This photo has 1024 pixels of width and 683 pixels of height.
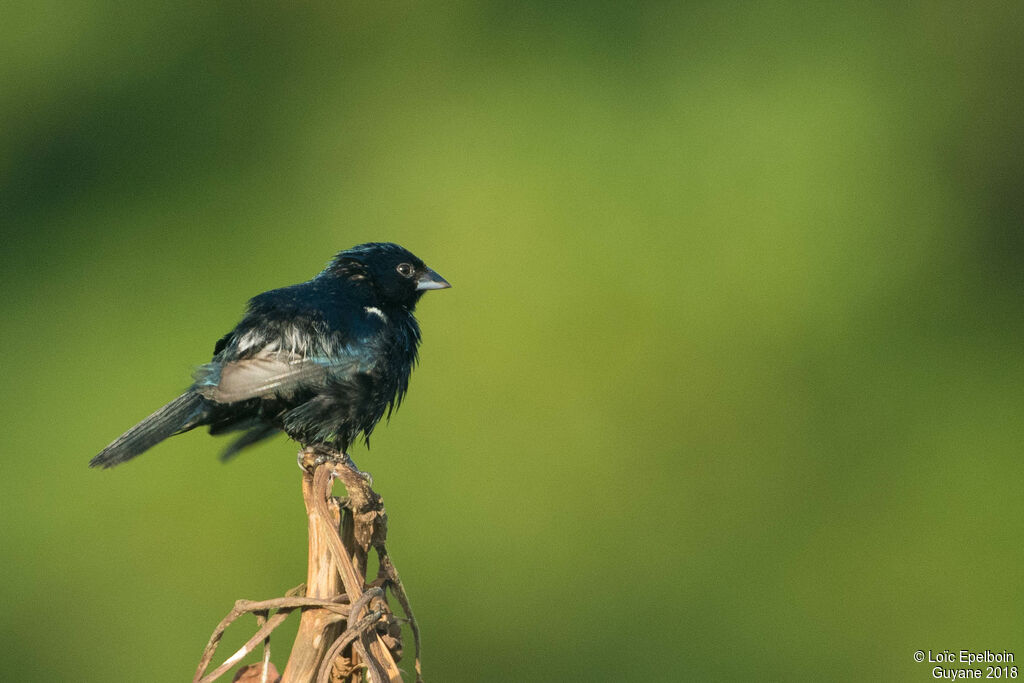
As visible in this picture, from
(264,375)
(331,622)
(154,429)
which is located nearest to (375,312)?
(264,375)

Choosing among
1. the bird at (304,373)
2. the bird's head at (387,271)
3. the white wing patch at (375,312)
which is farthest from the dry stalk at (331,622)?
the bird's head at (387,271)

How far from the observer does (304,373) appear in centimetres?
393

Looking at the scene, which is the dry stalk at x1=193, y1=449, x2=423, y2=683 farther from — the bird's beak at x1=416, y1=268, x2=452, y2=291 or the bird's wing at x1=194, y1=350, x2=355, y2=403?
the bird's beak at x1=416, y1=268, x2=452, y2=291

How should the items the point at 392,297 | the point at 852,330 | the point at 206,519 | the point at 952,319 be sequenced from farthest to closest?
the point at 952,319, the point at 852,330, the point at 206,519, the point at 392,297

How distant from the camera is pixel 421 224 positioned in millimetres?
8062

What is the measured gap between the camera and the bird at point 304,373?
377 centimetres

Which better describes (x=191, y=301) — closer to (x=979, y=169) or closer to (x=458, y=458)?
(x=458, y=458)

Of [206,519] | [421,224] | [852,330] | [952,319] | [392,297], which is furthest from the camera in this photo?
[952,319]

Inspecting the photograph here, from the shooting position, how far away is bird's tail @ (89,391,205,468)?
137 inches

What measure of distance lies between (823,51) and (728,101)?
2.81 ft

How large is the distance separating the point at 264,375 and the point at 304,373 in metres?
0.15

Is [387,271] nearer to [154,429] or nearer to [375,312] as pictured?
[375,312]

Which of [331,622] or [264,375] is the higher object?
[264,375]

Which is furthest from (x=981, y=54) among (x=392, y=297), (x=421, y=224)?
(x=392, y=297)
